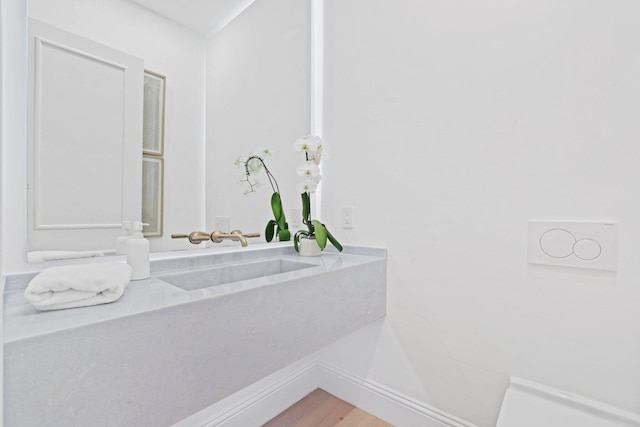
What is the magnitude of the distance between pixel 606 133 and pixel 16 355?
152 centimetres

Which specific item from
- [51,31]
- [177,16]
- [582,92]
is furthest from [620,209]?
[51,31]

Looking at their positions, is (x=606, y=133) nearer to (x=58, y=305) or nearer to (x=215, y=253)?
(x=215, y=253)

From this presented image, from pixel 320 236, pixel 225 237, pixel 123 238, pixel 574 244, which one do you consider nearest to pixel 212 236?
pixel 225 237

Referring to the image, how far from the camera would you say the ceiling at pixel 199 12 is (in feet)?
4.07

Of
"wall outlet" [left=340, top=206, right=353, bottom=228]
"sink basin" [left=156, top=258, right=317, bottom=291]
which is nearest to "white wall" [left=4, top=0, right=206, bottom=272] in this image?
"sink basin" [left=156, top=258, right=317, bottom=291]

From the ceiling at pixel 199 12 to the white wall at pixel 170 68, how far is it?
0.03 meters

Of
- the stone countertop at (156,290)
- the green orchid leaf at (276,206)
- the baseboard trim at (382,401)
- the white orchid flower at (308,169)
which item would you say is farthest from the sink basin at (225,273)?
the baseboard trim at (382,401)

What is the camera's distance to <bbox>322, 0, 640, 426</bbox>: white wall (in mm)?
1015

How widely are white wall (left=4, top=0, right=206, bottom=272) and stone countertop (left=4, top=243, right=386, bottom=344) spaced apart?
4.0 inches

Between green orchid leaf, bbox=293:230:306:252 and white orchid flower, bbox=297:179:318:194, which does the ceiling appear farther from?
green orchid leaf, bbox=293:230:306:252

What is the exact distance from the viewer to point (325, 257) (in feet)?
5.13

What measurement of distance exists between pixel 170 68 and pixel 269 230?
815 mm

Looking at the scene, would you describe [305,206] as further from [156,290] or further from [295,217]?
[156,290]

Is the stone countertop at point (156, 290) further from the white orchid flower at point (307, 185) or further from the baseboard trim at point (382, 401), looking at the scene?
the baseboard trim at point (382, 401)
